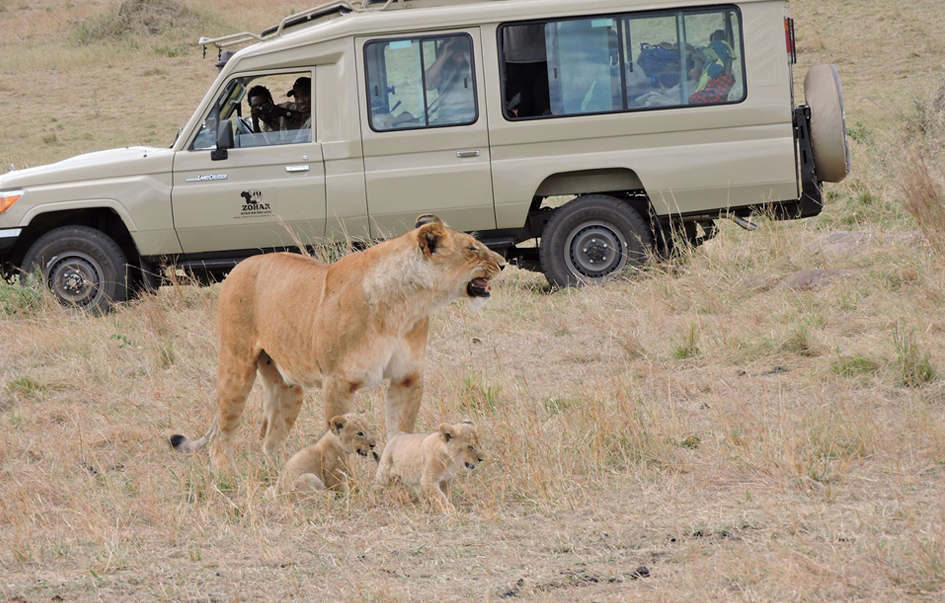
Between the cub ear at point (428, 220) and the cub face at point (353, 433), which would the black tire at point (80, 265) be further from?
the cub face at point (353, 433)

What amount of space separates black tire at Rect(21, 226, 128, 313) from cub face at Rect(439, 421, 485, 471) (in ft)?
17.8

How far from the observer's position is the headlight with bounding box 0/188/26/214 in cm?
888

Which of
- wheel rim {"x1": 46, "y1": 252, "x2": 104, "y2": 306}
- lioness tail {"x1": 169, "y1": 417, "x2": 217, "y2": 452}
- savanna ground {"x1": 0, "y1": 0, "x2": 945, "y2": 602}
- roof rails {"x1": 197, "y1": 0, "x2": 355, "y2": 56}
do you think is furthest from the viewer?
wheel rim {"x1": 46, "y1": 252, "x2": 104, "y2": 306}

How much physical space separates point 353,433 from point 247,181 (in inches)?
178

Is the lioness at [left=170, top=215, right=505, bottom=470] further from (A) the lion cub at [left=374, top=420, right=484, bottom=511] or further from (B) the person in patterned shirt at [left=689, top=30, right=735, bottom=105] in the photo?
(B) the person in patterned shirt at [left=689, top=30, right=735, bottom=105]

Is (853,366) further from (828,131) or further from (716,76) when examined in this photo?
(716,76)

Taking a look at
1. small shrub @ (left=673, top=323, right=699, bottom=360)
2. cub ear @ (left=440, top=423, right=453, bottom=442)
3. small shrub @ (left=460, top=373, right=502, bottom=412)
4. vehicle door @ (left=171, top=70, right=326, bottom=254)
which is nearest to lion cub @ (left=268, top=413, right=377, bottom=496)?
cub ear @ (left=440, top=423, right=453, bottom=442)

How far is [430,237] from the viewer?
4.75 m

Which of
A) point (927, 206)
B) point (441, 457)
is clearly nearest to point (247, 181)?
point (441, 457)

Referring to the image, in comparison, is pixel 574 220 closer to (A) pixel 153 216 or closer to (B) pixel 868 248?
(B) pixel 868 248

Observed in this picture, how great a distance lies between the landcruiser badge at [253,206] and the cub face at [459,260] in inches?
163

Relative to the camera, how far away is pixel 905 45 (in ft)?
73.7

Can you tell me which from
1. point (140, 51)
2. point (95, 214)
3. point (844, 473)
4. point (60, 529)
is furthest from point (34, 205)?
point (140, 51)

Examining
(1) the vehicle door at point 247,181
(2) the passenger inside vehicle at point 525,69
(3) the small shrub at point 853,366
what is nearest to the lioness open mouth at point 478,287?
(3) the small shrub at point 853,366
